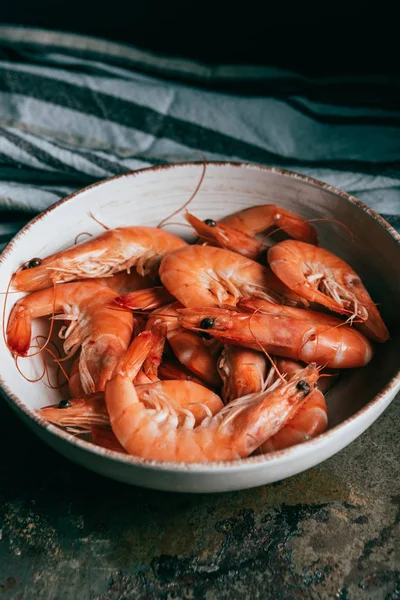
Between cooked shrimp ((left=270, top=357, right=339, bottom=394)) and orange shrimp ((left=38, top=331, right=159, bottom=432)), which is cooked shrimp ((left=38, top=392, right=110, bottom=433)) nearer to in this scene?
orange shrimp ((left=38, top=331, right=159, bottom=432))

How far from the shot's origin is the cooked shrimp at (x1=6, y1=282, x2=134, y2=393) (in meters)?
1.43

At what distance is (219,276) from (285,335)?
23 centimetres

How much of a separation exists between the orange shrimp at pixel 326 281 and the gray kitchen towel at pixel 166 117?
0.56m

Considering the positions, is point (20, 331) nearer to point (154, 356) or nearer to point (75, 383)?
point (75, 383)

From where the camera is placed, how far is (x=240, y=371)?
1401 millimetres

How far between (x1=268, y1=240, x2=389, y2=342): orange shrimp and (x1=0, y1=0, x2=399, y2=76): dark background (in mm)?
1144

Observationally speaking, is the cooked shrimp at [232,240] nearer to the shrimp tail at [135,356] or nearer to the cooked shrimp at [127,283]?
the cooked shrimp at [127,283]

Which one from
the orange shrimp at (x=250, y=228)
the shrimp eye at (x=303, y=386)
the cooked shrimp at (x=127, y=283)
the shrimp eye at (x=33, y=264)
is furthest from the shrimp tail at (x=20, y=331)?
the shrimp eye at (x=303, y=386)

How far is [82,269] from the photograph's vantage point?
160cm

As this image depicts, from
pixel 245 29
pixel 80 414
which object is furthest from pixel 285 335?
pixel 245 29

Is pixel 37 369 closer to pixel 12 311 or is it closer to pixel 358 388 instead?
pixel 12 311

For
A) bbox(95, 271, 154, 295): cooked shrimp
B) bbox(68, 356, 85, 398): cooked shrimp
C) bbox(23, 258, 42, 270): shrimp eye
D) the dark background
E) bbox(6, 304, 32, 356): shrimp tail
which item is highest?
the dark background

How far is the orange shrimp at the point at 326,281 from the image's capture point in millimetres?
1483

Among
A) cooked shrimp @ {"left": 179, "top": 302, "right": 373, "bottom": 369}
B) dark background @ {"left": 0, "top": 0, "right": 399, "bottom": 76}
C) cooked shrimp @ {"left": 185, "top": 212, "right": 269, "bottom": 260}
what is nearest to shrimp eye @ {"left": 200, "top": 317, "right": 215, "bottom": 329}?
cooked shrimp @ {"left": 179, "top": 302, "right": 373, "bottom": 369}
